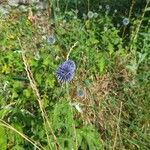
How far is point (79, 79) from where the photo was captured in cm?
401

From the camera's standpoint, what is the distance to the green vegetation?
2.88m

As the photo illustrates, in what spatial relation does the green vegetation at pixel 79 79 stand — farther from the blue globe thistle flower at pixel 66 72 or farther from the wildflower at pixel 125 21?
the blue globe thistle flower at pixel 66 72

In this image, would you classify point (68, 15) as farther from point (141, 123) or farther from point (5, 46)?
point (141, 123)

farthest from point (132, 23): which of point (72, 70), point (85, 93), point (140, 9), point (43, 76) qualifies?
point (72, 70)

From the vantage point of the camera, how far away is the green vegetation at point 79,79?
288 cm

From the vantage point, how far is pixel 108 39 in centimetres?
456

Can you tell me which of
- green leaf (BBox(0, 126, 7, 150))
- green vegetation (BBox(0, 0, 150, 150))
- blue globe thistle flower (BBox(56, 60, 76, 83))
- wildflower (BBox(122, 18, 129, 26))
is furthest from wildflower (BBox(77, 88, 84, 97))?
wildflower (BBox(122, 18, 129, 26))

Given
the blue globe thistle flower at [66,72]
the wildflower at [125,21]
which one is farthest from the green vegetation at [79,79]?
the blue globe thistle flower at [66,72]

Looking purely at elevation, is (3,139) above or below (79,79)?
above

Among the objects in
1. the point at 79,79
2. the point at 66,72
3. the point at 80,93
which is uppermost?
the point at 66,72

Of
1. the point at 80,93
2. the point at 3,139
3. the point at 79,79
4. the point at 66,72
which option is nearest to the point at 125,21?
the point at 79,79

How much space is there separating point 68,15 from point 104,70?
1136 millimetres

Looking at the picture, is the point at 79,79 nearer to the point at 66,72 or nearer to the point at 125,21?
the point at 125,21

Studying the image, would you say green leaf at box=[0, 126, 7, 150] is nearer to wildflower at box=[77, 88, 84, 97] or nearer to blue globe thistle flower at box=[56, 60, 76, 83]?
blue globe thistle flower at box=[56, 60, 76, 83]
